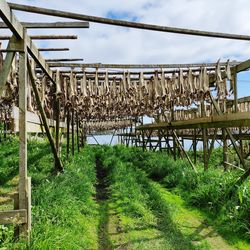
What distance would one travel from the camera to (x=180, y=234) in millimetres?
5992

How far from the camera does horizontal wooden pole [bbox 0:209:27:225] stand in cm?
426

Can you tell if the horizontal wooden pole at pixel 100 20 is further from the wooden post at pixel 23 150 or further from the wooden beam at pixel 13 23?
the wooden post at pixel 23 150

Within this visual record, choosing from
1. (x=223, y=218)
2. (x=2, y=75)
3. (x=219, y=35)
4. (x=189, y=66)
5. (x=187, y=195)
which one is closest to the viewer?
(x=2, y=75)

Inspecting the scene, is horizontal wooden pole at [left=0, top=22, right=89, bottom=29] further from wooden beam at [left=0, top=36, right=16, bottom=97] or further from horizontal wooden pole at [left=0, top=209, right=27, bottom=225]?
horizontal wooden pole at [left=0, top=209, right=27, bottom=225]

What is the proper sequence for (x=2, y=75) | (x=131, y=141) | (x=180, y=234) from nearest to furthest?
(x=2, y=75), (x=180, y=234), (x=131, y=141)

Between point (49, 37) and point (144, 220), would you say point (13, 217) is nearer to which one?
point (49, 37)

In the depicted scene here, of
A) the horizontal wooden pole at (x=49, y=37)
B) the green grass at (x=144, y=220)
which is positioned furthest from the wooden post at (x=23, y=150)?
the green grass at (x=144, y=220)

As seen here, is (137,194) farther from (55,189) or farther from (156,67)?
(156,67)

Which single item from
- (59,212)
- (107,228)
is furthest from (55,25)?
(107,228)

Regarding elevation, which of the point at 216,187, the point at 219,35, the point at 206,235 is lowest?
the point at 206,235

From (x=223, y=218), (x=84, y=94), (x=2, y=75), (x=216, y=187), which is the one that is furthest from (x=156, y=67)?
(x=2, y=75)

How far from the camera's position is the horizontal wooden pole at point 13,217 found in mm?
4258

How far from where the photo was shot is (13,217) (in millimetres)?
4312

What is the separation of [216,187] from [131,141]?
2949 cm
